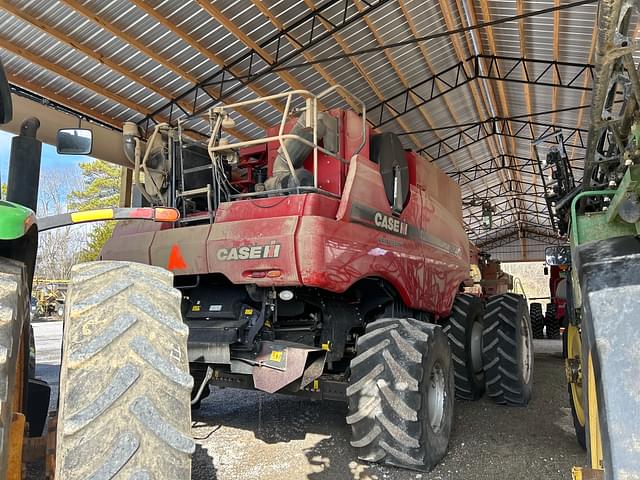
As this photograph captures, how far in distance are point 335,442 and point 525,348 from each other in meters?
3.29

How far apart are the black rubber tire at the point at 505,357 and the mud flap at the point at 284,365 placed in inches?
116

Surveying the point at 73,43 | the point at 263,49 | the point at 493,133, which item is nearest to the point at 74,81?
the point at 73,43

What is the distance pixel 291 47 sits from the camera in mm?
12484

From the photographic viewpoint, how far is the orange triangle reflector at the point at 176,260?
445cm

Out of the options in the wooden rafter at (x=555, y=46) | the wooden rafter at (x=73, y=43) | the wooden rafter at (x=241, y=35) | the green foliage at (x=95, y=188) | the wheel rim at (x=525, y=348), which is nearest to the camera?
the wheel rim at (x=525, y=348)

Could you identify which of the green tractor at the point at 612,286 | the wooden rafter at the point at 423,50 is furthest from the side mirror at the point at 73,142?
the wooden rafter at the point at 423,50

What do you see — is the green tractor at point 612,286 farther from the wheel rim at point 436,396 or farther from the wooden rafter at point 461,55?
the wooden rafter at point 461,55

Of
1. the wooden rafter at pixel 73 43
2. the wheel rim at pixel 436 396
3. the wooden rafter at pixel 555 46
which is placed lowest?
the wheel rim at pixel 436 396

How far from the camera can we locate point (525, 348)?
6.91 meters

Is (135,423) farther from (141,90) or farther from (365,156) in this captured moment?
(141,90)

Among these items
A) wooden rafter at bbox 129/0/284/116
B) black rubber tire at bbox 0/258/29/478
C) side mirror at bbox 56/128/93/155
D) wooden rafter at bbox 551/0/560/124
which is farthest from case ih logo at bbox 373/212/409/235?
wooden rafter at bbox 551/0/560/124

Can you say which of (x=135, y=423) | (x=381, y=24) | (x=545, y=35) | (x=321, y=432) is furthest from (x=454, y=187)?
(x=545, y=35)

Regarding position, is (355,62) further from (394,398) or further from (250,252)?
(394,398)

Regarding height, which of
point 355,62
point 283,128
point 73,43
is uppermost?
point 355,62
